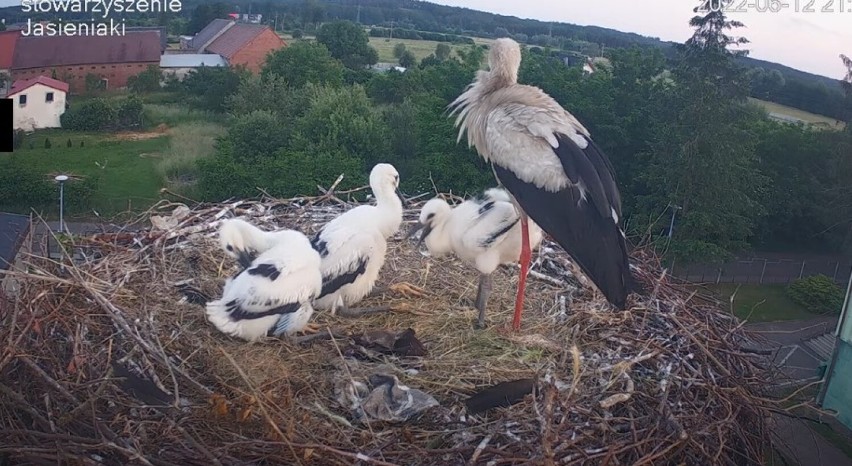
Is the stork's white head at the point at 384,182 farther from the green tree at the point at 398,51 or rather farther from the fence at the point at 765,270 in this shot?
the green tree at the point at 398,51

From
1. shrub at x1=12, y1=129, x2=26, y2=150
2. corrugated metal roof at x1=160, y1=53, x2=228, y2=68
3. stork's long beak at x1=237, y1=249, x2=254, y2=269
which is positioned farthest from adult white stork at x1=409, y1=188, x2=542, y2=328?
corrugated metal roof at x1=160, y1=53, x2=228, y2=68

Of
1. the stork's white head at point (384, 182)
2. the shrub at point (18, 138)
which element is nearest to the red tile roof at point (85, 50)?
the shrub at point (18, 138)

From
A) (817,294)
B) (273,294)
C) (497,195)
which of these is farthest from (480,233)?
(817,294)

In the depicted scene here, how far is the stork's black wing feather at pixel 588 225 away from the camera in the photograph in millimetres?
3699

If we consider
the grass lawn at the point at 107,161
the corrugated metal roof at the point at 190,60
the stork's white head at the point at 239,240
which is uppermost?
the stork's white head at the point at 239,240

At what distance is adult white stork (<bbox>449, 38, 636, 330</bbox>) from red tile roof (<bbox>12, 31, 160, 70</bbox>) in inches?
936

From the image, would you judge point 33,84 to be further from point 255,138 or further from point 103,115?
point 255,138

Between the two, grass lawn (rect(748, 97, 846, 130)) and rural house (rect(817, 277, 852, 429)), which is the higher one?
grass lawn (rect(748, 97, 846, 130))

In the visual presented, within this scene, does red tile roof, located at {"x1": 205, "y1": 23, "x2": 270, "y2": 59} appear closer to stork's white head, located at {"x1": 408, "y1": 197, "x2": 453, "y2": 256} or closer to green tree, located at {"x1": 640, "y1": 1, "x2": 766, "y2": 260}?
green tree, located at {"x1": 640, "y1": 1, "x2": 766, "y2": 260}

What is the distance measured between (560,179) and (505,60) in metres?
0.92

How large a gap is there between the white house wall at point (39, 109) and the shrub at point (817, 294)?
1998 cm

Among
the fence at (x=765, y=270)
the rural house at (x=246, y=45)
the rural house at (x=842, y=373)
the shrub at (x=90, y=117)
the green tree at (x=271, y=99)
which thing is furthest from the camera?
the rural house at (x=246, y=45)

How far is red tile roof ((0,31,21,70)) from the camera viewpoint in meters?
22.9

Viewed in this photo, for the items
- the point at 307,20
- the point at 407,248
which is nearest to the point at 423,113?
the point at 407,248
